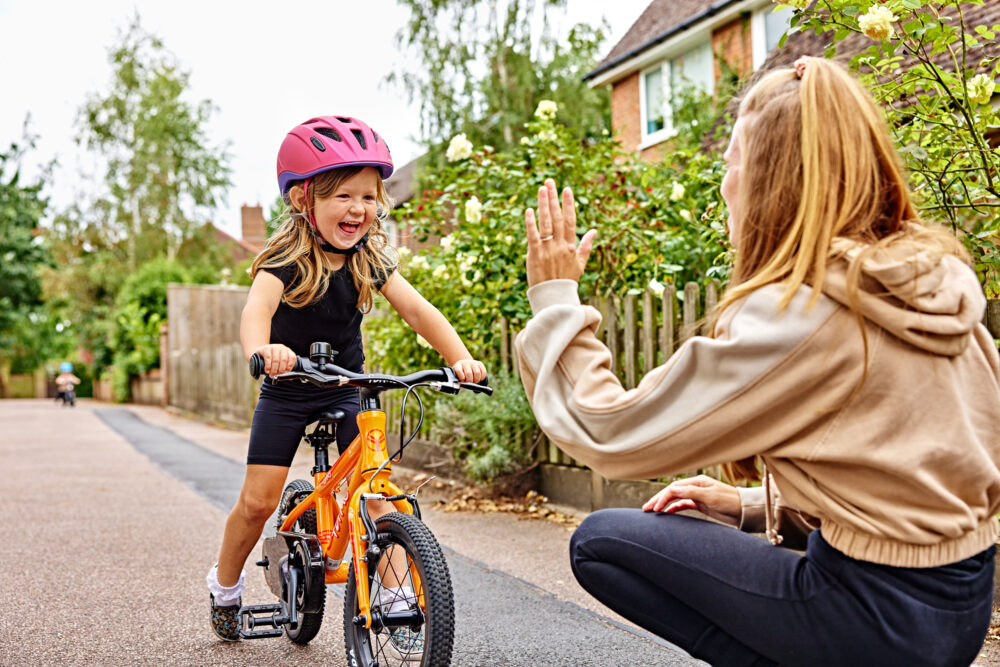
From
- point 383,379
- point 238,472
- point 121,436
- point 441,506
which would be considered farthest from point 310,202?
point 121,436

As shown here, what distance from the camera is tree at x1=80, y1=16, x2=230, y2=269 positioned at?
3784cm

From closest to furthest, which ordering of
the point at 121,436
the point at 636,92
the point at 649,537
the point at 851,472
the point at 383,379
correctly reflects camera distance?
the point at 851,472 < the point at 649,537 < the point at 383,379 < the point at 121,436 < the point at 636,92

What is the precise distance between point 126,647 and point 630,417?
9.17 ft

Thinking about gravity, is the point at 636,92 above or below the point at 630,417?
above

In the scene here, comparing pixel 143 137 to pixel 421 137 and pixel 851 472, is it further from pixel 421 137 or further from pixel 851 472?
pixel 851 472

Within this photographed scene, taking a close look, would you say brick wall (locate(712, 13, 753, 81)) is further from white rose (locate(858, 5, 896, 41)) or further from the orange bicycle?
the orange bicycle

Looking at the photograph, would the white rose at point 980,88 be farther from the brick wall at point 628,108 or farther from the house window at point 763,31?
the brick wall at point 628,108

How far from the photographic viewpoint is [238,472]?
32.6ft

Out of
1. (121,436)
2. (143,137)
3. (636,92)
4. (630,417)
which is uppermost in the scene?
→ (143,137)

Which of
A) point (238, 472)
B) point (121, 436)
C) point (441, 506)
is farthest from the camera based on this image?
point (121, 436)

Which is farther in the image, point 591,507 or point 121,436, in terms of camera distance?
point 121,436

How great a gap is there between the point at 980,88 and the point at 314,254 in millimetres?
2662

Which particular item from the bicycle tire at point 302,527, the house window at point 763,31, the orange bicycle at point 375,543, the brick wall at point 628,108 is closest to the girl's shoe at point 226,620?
the bicycle tire at point 302,527

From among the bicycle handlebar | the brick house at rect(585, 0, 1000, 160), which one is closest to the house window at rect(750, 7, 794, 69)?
the brick house at rect(585, 0, 1000, 160)
